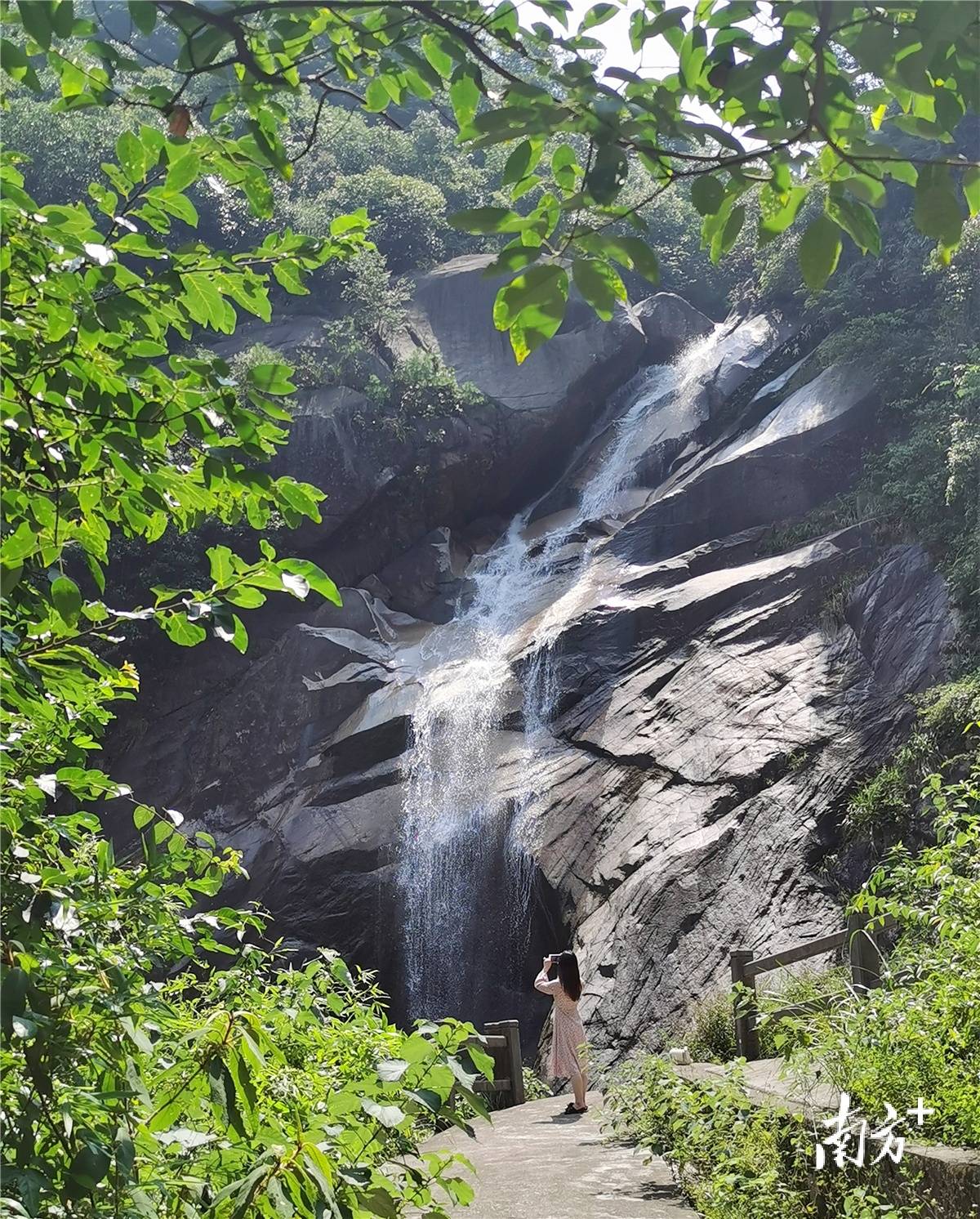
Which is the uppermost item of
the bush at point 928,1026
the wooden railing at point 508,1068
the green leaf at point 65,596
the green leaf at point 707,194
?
the green leaf at point 707,194

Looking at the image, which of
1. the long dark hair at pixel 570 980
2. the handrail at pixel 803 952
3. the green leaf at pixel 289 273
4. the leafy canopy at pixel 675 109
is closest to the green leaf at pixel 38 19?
the leafy canopy at pixel 675 109

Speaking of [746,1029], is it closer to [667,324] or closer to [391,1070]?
[391,1070]

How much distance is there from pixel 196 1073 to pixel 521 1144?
21.5ft

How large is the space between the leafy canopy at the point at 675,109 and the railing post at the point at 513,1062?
35.7 feet

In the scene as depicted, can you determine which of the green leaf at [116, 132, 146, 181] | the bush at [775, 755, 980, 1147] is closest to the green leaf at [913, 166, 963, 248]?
the green leaf at [116, 132, 146, 181]

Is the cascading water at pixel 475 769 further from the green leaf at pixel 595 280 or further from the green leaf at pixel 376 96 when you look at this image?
the green leaf at pixel 595 280

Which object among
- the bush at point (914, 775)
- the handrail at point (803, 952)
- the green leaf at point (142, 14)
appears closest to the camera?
the green leaf at point (142, 14)

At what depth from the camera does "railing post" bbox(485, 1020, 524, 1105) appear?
11273mm

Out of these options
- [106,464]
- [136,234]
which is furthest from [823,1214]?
[136,234]

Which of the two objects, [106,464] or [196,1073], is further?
[106,464]

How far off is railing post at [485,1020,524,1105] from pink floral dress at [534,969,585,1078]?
55.4 inches

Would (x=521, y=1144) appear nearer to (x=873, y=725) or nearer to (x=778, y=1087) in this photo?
(x=778, y=1087)

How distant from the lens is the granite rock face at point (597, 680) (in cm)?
1417

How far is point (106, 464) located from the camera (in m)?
2.17
